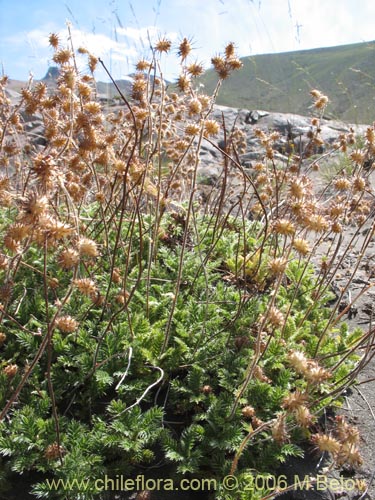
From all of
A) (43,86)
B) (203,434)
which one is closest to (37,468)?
(203,434)

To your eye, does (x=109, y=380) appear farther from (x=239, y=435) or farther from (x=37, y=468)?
(x=239, y=435)

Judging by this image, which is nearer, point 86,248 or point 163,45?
point 86,248

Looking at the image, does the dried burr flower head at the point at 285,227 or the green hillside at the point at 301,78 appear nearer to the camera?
the dried burr flower head at the point at 285,227

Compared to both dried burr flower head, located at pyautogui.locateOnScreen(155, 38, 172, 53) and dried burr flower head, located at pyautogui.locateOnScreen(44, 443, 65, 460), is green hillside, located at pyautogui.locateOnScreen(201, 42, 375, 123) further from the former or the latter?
dried burr flower head, located at pyautogui.locateOnScreen(44, 443, 65, 460)

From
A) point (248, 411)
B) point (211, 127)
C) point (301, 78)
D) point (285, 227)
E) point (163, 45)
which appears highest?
point (301, 78)

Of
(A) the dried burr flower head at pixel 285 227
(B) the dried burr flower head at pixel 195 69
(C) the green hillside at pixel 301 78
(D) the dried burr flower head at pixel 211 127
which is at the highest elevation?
(C) the green hillside at pixel 301 78

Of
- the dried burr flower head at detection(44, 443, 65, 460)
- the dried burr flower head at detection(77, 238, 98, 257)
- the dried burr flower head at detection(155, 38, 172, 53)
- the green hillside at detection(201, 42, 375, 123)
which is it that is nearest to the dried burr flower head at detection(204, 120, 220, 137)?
the dried burr flower head at detection(155, 38, 172, 53)

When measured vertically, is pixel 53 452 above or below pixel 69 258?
below

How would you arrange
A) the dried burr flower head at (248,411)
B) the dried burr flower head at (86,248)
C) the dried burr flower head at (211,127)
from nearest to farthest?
the dried burr flower head at (86,248)
the dried burr flower head at (248,411)
the dried burr flower head at (211,127)

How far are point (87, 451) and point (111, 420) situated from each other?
0.67ft

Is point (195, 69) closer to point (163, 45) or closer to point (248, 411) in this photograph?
point (163, 45)

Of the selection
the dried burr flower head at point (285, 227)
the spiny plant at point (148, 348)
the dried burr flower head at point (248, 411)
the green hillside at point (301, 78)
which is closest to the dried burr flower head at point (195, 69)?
the spiny plant at point (148, 348)

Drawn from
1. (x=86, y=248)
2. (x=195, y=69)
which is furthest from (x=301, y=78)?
(x=86, y=248)

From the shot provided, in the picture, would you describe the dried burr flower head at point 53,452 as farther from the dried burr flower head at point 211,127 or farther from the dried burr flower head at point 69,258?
the dried burr flower head at point 211,127
